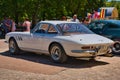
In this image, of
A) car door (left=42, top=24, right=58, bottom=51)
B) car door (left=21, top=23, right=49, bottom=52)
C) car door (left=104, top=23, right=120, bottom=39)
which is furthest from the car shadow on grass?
car door (left=104, top=23, right=120, bottom=39)

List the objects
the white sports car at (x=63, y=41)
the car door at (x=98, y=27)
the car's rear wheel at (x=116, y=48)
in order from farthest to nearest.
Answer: the car door at (x=98, y=27)
the car's rear wheel at (x=116, y=48)
the white sports car at (x=63, y=41)

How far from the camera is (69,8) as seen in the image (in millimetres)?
39844

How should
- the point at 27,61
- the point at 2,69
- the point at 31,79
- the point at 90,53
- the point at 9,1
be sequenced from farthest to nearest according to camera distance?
1. the point at 9,1
2. the point at 27,61
3. the point at 90,53
4. the point at 2,69
5. the point at 31,79

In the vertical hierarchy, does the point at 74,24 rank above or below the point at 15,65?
above

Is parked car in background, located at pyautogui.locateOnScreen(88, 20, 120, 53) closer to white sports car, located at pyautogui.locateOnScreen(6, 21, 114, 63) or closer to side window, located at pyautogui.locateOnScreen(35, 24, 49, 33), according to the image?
white sports car, located at pyautogui.locateOnScreen(6, 21, 114, 63)

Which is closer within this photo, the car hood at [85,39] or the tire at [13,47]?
the car hood at [85,39]

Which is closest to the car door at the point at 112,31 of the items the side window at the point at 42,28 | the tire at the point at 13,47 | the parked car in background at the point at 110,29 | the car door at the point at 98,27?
the parked car in background at the point at 110,29

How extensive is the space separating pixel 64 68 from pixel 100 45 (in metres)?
1.53

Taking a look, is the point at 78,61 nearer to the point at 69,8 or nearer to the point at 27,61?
the point at 27,61

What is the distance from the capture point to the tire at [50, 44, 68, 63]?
36.4 ft

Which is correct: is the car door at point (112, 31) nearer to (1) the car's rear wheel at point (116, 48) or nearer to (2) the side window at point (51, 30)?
(1) the car's rear wheel at point (116, 48)

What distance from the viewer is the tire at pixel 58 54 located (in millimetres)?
11094

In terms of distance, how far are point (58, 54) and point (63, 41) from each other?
22.4 inches

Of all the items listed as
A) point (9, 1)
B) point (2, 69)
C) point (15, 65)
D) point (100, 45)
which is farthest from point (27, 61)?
point (9, 1)
